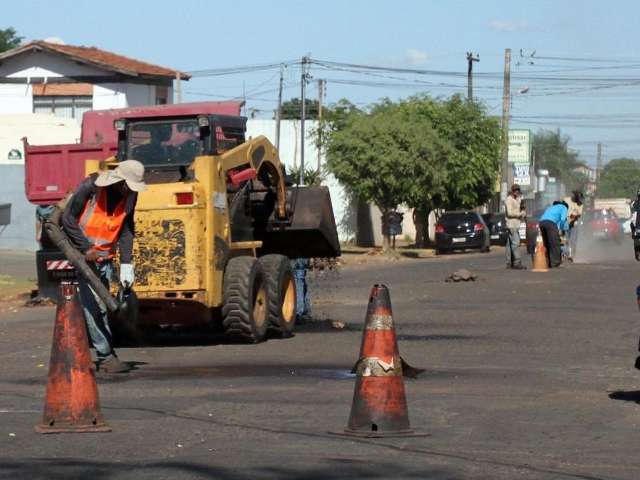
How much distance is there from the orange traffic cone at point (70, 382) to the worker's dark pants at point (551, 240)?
887 inches

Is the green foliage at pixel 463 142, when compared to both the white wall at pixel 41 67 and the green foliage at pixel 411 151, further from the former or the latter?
the white wall at pixel 41 67

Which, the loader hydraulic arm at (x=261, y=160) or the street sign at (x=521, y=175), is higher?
Answer: the street sign at (x=521, y=175)

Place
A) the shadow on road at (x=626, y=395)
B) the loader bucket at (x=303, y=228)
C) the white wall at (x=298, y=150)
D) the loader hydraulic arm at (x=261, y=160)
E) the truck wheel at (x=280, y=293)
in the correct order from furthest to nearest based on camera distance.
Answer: the white wall at (x=298, y=150), the loader bucket at (x=303, y=228), the truck wheel at (x=280, y=293), the loader hydraulic arm at (x=261, y=160), the shadow on road at (x=626, y=395)

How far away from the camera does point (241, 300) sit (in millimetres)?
14508

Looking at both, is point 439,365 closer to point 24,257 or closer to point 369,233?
point 24,257

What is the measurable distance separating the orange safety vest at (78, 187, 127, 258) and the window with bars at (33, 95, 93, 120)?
39964 mm

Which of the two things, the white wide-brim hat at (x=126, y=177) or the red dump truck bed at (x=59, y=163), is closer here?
the white wide-brim hat at (x=126, y=177)

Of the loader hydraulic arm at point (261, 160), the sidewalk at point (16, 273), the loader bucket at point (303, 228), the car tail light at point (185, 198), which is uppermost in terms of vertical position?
the loader hydraulic arm at point (261, 160)

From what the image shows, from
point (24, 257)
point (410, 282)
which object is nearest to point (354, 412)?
point (410, 282)

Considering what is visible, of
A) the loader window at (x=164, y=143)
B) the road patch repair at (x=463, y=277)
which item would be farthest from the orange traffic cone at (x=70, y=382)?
the road patch repair at (x=463, y=277)

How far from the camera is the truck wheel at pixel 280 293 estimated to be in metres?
15.5

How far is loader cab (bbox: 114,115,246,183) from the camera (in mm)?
15070

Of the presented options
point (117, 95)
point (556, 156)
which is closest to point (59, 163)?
point (117, 95)

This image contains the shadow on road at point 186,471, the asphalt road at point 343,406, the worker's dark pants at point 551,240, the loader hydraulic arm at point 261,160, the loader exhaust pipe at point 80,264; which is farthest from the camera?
the worker's dark pants at point 551,240
